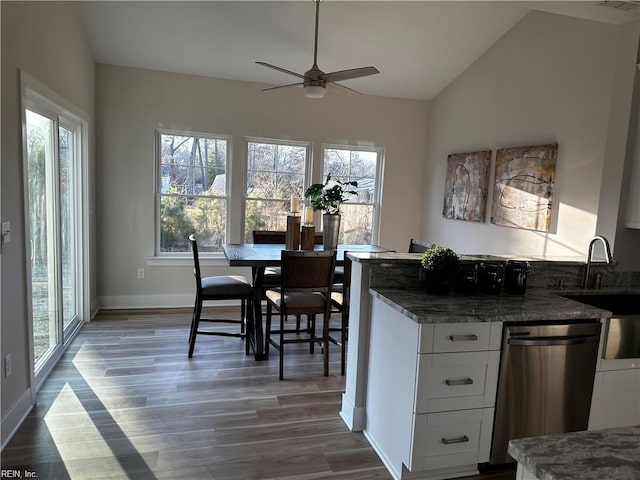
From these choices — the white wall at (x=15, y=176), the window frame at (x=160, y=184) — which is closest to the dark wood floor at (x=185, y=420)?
the white wall at (x=15, y=176)

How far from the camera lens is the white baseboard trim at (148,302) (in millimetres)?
4703

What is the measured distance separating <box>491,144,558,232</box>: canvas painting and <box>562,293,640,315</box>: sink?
1034 mm

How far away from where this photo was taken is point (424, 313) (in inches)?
76.6

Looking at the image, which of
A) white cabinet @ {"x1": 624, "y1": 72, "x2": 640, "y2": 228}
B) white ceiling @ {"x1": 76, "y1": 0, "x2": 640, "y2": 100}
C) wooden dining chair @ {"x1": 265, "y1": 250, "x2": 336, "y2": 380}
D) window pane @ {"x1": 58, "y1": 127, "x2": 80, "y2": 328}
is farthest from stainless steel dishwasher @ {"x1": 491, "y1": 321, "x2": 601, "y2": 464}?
window pane @ {"x1": 58, "y1": 127, "x2": 80, "y2": 328}

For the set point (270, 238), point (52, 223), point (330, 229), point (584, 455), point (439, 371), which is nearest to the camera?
point (584, 455)

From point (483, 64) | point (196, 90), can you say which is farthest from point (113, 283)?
point (483, 64)

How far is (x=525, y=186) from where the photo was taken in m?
3.84

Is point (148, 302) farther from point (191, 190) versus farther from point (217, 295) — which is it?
point (217, 295)

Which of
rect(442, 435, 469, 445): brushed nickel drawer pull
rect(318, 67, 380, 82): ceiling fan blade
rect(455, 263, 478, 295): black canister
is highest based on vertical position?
rect(318, 67, 380, 82): ceiling fan blade

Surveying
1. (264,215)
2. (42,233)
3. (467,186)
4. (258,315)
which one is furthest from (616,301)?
(42,233)

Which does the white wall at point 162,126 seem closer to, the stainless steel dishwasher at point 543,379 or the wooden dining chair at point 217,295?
the wooden dining chair at point 217,295

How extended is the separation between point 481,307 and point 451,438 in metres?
0.64

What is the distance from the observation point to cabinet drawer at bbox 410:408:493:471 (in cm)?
200

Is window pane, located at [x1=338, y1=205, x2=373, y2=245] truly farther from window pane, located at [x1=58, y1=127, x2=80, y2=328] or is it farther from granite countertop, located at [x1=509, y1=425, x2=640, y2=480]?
granite countertop, located at [x1=509, y1=425, x2=640, y2=480]
